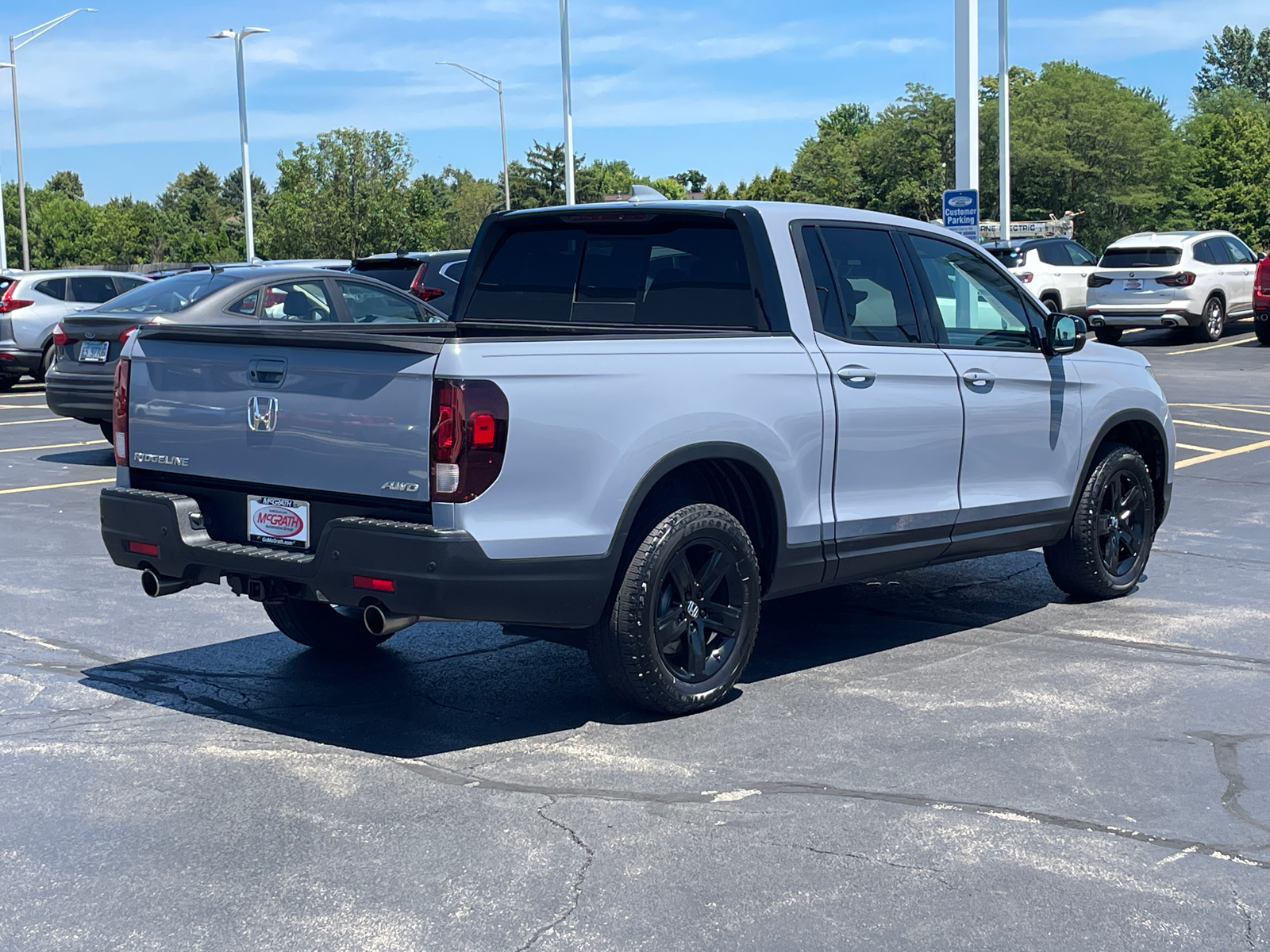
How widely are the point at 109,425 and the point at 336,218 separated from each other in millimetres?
47594

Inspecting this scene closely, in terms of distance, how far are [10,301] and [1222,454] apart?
16511 millimetres

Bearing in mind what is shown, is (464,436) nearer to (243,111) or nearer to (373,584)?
(373,584)

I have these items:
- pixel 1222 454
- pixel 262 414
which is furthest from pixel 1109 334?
pixel 262 414

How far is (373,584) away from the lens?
16.8 feet

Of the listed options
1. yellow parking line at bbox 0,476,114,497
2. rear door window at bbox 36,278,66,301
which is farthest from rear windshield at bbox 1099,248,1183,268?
yellow parking line at bbox 0,476,114,497

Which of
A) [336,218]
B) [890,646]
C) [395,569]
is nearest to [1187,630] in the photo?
[890,646]

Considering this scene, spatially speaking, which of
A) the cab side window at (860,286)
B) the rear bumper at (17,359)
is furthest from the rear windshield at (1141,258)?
the cab side window at (860,286)

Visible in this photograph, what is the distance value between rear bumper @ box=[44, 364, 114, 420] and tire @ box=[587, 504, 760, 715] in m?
8.65

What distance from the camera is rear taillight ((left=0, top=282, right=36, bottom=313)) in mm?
21828

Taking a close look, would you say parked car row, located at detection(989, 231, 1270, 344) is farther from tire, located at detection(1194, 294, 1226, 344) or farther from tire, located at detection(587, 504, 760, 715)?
tire, located at detection(587, 504, 760, 715)

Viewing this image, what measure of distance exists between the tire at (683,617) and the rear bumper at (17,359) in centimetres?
1865

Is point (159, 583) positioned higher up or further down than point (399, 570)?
further down

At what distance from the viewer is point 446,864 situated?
4289 mm

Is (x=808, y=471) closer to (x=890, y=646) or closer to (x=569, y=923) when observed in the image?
(x=890, y=646)
